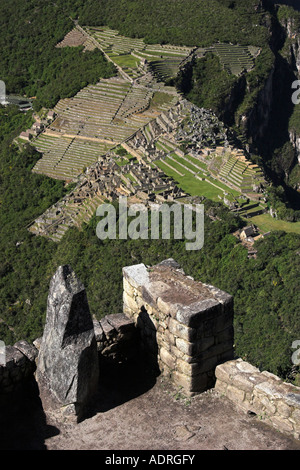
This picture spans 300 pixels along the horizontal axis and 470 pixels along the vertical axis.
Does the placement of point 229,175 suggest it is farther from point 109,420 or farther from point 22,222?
point 109,420

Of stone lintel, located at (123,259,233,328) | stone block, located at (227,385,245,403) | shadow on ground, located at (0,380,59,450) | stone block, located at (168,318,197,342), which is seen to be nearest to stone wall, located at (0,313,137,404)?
shadow on ground, located at (0,380,59,450)

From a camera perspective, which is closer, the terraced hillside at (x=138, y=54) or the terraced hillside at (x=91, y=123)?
the terraced hillside at (x=91, y=123)

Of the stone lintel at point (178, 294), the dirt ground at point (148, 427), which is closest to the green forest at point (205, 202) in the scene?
the stone lintel at point (178, 294)

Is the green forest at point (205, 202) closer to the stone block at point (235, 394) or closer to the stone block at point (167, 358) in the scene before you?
the stone block at point (167, 358)

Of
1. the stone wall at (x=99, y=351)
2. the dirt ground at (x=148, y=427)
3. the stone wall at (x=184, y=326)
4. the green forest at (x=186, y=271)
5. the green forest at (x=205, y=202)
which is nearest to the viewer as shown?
the dirt ground at (x=148, y=427)

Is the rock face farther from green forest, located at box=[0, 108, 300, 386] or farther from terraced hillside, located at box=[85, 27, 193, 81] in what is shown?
terraced hillside, located at box=[85, 27, 193, 81]

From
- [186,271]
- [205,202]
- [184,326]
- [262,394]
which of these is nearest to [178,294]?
[184,326]

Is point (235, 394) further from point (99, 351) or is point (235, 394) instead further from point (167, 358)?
point (99, 351)

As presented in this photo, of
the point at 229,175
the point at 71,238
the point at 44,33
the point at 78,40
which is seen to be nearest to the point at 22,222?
the point at 71,238
